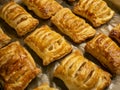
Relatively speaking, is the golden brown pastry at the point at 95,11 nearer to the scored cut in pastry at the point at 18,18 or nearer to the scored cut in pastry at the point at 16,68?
the scored cut in pastry at the point at 18,18

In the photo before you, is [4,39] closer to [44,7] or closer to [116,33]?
[44,7]

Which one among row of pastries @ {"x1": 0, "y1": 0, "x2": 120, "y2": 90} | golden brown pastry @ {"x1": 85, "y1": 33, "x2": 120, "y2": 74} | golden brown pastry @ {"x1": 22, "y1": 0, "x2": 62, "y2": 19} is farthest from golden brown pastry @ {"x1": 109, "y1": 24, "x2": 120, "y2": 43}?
golden brown pastry @ {"x1": 22, "y1": 0, "x2": 62, "y2": 19}

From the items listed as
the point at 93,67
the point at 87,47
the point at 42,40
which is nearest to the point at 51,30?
the point at 42,40

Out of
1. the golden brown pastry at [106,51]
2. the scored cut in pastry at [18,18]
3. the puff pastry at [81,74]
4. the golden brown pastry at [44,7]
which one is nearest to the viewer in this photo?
the puff pastry at [81,74]

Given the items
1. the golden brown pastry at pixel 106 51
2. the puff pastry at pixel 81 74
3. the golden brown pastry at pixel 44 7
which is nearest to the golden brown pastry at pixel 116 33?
the golden brown pastry at pixel 106 51

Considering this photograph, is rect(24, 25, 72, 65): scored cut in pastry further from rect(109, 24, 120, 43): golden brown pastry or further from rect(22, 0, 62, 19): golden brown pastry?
rect(109, 24, 120, 43): golden brown pastry

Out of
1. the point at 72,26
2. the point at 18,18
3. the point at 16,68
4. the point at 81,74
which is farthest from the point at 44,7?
the point at 81,74
